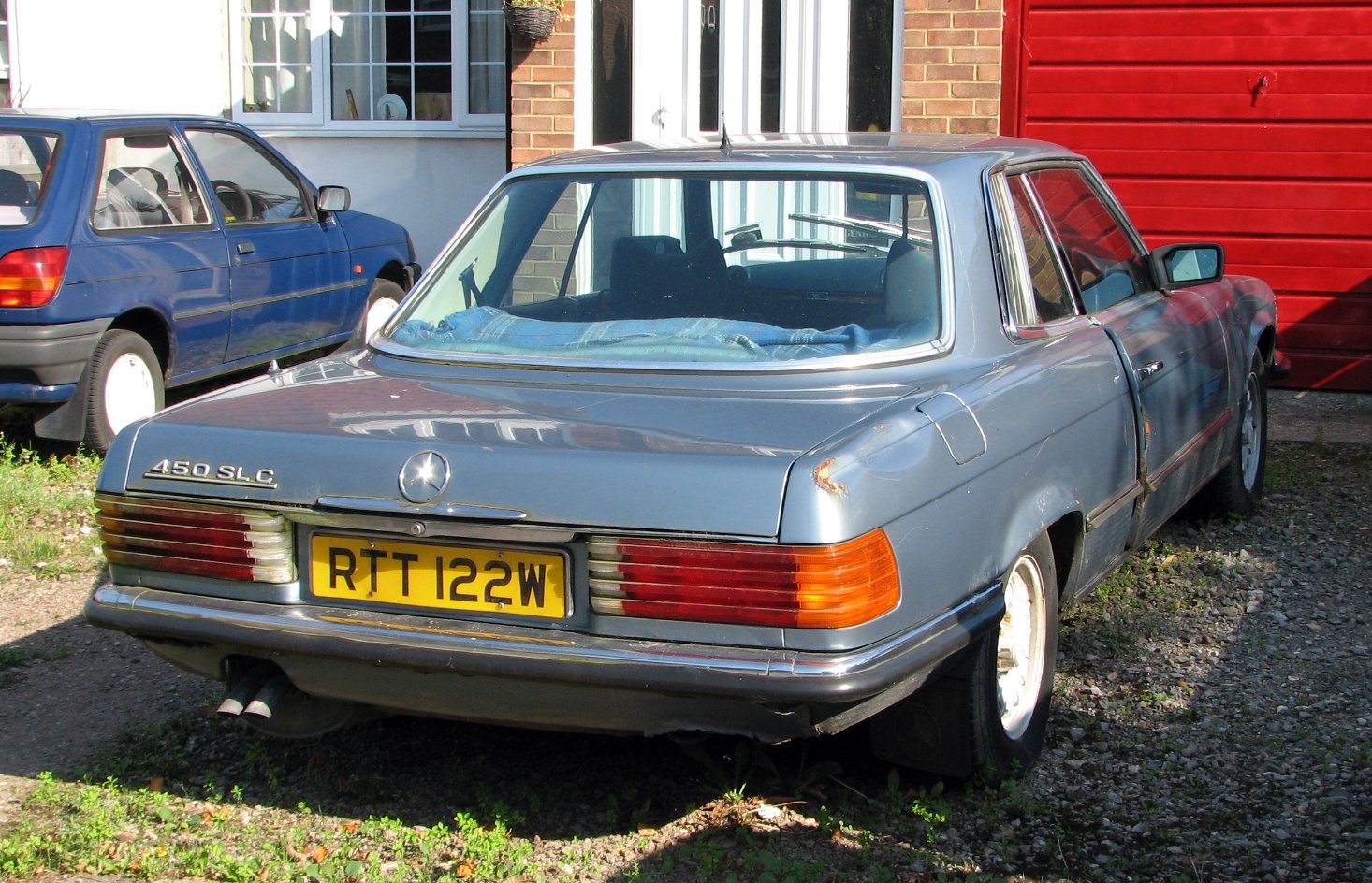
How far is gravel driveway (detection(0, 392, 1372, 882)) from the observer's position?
326 centimetres

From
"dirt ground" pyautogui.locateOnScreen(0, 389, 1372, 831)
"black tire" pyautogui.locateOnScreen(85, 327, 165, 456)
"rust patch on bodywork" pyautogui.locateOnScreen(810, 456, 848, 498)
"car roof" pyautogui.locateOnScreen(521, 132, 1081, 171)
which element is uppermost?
"car roof" pyautogui.locateOnScreen(521, 132, 1081, 171)

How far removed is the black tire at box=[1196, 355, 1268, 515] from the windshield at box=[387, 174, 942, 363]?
2.37 metres

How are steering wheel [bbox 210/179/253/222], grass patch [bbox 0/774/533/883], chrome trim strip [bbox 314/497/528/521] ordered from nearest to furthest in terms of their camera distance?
1. chrome trim strip [bbox 314/497/528/521]
2. grass patch [bbox 0/774/533/883]
3. steering wheel [bbox 210/179/253/222]

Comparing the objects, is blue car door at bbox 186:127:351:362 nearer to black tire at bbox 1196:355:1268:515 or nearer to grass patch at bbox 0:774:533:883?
grass patch at bbox 0:774:533:883

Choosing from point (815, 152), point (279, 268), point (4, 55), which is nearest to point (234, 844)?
point (815, 152)

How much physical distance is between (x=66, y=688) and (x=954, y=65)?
618 cm

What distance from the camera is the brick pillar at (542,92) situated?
921 cm

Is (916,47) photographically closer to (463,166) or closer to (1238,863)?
(463,166)

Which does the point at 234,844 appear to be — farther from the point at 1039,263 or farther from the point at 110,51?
the point at 110,51

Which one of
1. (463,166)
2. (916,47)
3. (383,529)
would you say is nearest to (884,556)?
(383,529)

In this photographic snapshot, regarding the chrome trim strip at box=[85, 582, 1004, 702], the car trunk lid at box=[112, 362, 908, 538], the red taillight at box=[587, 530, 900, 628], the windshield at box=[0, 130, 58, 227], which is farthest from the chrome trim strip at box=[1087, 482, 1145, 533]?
the windshield at box=[0, 130, 58, 227]

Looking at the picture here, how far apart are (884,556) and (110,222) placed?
5.23m

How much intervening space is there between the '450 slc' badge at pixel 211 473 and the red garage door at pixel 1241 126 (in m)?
6.55

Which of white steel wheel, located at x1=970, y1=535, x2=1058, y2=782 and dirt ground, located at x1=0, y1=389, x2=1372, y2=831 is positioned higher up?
white steel wheel, located at x1=970, y1=535, x2=1058, y2=782
